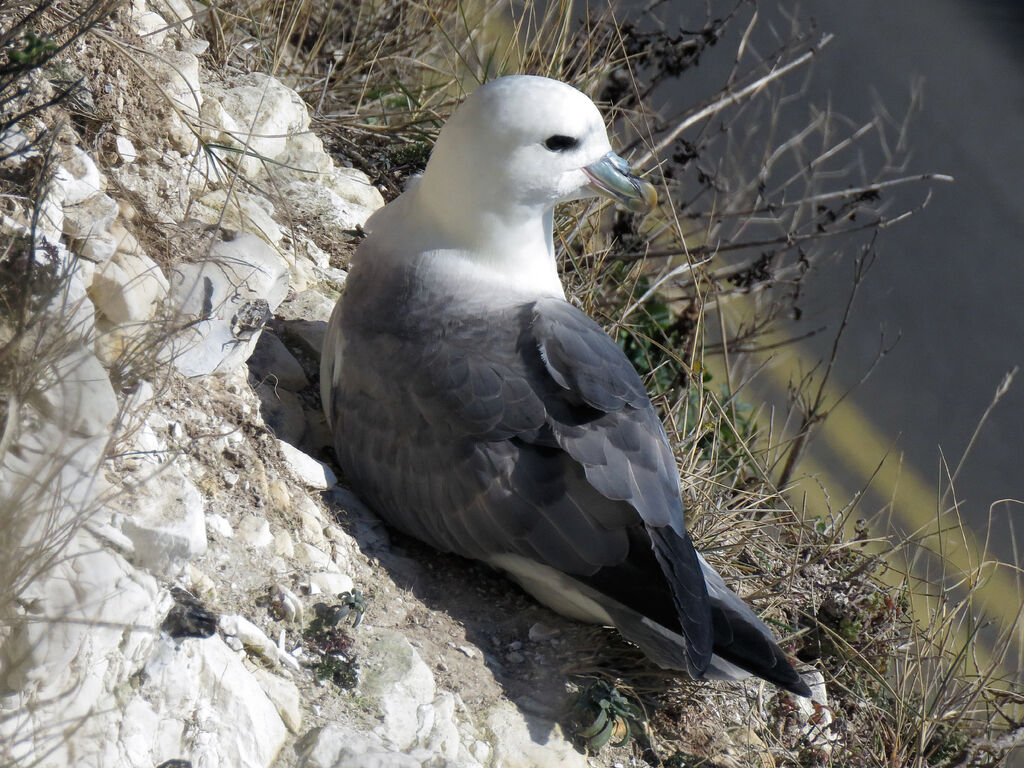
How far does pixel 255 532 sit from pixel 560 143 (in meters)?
1.32

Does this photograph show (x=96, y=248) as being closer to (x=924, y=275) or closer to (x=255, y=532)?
(x=255, y=532)

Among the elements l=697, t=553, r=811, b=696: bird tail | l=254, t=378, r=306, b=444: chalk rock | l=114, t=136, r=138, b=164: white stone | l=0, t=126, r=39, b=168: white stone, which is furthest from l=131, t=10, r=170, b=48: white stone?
l=697, t=553, r=811, b=696: bird tail

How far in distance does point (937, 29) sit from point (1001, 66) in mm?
500

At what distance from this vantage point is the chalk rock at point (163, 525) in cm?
242

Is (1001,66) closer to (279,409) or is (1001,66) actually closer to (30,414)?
(279,409)

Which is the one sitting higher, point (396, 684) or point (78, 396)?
point (78, 396)

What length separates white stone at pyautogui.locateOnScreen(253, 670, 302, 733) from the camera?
8.27 feet

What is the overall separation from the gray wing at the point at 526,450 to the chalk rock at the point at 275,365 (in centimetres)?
36

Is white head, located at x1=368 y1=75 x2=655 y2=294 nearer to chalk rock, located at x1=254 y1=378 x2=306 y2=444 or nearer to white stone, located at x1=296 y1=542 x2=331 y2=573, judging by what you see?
chalk rock, located at x1=254 y1=378 x2=306 y2=444

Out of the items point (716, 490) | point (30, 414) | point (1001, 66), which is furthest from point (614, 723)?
point (1001, 66)

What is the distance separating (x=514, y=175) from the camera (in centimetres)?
323

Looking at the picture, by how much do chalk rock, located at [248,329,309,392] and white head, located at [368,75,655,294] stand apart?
58 cm

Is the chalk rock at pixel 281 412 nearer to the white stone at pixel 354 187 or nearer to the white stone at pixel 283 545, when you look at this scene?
the white stone at pixel 283 545

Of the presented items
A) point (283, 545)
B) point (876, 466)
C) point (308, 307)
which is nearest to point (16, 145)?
point (283, 545)
